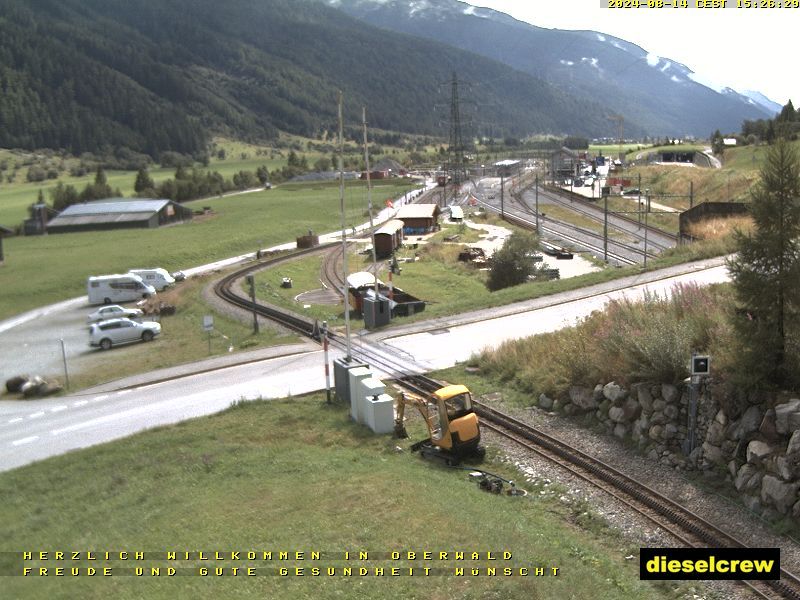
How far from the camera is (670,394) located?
15336 mm

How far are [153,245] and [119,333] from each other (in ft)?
124

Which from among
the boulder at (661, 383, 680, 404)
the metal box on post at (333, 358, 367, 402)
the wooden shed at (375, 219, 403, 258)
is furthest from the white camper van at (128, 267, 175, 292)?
the boulder at (661, 383, 680, 404)

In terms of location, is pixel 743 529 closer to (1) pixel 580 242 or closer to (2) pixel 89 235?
(1) pixel 580 242

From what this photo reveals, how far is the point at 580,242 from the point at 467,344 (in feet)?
139

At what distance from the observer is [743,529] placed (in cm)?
1216

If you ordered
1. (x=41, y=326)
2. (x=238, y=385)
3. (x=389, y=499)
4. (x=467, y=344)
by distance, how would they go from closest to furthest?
(x=389, y=499), (x=238, y=385), (x=467, y=344), (x=41, y=326)

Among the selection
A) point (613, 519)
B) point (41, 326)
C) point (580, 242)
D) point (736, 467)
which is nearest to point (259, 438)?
point (613, 519)

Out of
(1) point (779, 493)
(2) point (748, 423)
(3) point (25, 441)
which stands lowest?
(3) point (25, 441)

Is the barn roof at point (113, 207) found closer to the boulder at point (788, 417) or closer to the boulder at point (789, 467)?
the boulder at point (788, 417)

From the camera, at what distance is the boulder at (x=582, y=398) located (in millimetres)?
17375

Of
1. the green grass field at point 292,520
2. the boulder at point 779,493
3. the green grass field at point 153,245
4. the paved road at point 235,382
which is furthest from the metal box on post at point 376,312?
the green grass field at point 153,245

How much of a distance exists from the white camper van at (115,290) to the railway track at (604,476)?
98.0ft

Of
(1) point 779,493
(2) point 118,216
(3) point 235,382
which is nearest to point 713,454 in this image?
(1) point 779,493

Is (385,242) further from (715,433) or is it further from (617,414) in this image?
(715,433)
